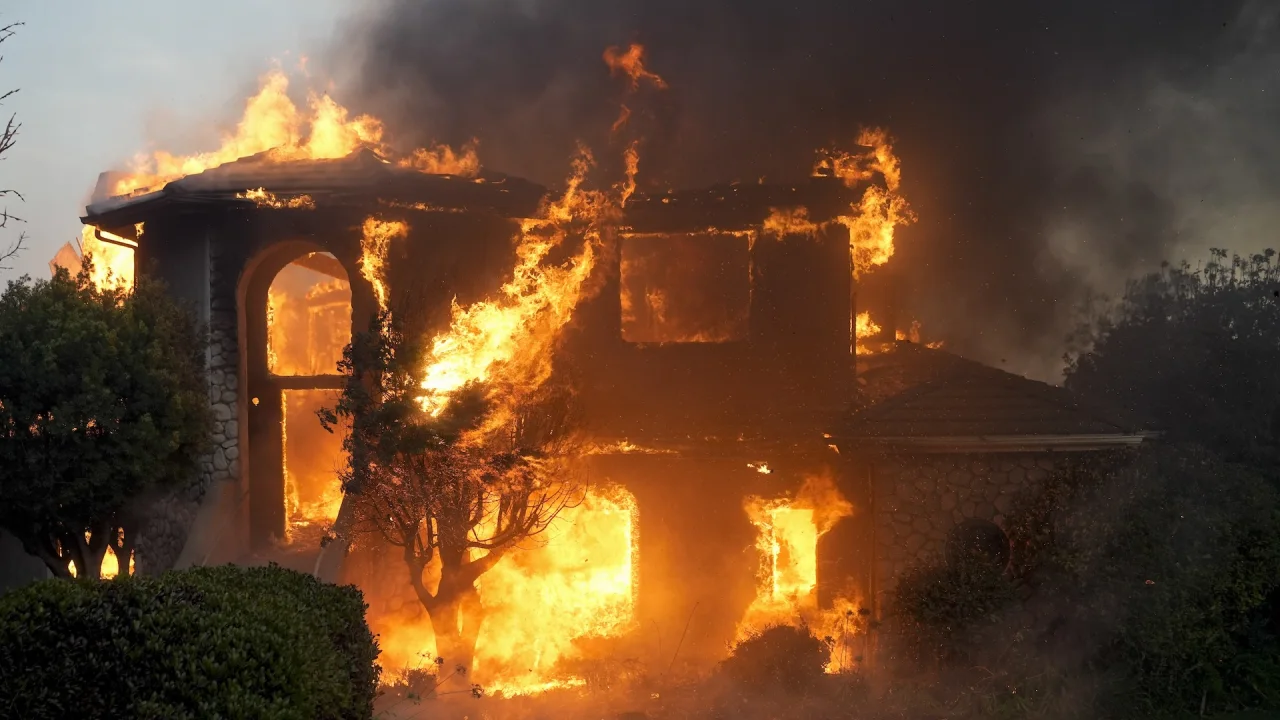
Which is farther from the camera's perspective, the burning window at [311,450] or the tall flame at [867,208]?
A: the burning window at [311,450]

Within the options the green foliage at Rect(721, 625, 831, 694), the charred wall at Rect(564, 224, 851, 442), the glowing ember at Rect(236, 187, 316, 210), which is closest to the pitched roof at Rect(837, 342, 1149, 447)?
the charred wall at Rect(564, 224, 851, 442)

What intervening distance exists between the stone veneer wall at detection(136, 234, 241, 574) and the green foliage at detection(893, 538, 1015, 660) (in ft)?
38.3

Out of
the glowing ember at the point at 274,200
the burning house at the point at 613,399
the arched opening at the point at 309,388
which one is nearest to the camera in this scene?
the burning house at the point at 613,399

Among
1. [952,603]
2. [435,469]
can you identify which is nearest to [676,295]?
[435,469]

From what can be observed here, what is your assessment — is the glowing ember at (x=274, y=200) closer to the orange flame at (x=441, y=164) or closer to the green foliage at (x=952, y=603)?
the orange flame at (x=441, y=164)

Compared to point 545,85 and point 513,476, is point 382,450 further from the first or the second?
point 545,85

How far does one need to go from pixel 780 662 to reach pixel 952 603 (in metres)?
2.69

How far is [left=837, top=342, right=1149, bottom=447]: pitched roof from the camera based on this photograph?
14.1 meters

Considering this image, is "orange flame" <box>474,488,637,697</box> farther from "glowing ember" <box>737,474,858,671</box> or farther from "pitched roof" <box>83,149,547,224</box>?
"pitched roof" <box>83,149,547,224</box>

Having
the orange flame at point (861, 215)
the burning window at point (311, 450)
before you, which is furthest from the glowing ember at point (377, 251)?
the burning window at point (311, 450)

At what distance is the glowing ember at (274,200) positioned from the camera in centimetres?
1536

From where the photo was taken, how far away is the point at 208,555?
1502 cm

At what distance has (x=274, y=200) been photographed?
1555 cm

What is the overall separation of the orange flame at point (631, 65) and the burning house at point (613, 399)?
7756mm
